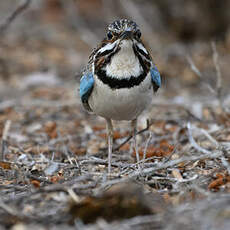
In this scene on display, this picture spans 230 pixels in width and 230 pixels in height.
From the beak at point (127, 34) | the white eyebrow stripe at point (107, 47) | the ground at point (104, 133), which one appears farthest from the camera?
the white eyebrow stripe at point (107, 47)

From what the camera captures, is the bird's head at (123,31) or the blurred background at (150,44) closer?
the bird's head at (123,31)

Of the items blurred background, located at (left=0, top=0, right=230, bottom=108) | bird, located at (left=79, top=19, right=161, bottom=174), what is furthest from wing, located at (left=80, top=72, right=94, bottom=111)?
blurred background, located at (left=0, top=0, right=230, bottom=108)

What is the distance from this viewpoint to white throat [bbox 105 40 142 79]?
12.8ft

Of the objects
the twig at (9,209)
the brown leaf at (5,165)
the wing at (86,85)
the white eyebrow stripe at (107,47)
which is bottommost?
the twig at (9,209)

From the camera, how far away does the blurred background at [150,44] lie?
27.9ft

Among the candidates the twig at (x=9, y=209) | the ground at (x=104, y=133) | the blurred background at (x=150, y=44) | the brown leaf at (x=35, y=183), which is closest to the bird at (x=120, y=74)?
the ground at (x=104, y=133)

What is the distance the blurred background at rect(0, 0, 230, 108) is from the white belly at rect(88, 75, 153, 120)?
3607 mm

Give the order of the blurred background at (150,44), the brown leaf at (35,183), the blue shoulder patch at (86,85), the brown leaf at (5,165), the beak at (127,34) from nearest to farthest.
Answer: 1. the brown leaf at (35,183)
2. the beak at (127,34)
3. the blue shoulder patch at (86,85)
4. the brown leaf at (5,165)
5. the blurred background at (150,44)

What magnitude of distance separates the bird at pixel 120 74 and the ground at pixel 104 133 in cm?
46

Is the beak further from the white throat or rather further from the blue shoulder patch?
the blue shoulder patch

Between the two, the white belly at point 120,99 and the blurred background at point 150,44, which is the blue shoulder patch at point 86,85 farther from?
the blurred background at point 150,44

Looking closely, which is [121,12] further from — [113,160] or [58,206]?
[58,206]

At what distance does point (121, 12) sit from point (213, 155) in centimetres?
761

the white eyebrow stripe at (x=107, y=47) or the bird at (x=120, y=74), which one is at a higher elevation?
the white eyebrow stripe at (x=107, y=47)
